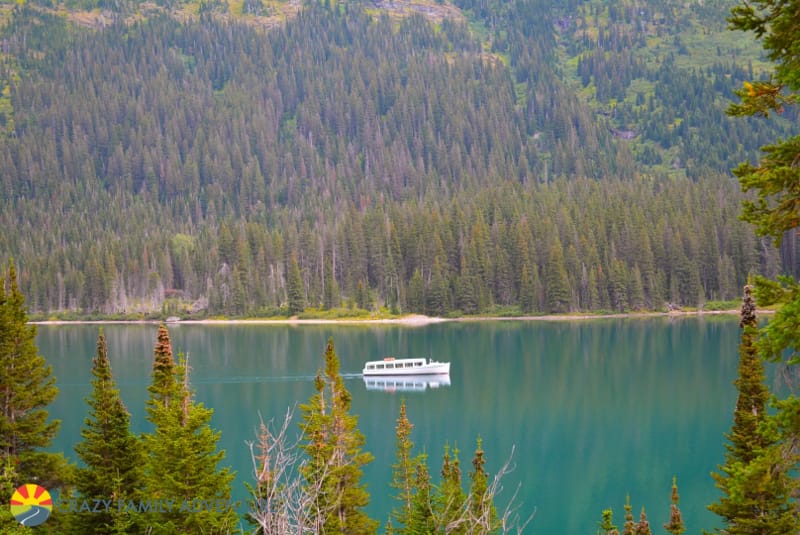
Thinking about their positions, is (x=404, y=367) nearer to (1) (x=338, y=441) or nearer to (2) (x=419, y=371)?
(2) (x=419, y=371)

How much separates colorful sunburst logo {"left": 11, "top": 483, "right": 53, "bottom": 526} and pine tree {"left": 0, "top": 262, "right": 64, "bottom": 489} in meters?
12.0

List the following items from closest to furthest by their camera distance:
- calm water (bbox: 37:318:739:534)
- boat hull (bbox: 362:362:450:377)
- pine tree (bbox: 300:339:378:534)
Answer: pine tree (bbox: 300:339:378:534) < calm water (bbox: 37:318:739:534) < boat hull (bbox: 362:362:450:377)

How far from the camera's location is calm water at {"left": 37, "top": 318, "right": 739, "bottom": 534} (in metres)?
61.0

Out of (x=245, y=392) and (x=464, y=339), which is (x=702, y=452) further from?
(x=464, y=339)

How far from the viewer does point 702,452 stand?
6881cm

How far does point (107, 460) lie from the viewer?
29578mm

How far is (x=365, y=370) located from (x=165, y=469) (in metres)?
82.5

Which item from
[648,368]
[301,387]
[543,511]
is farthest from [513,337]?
[543,511]

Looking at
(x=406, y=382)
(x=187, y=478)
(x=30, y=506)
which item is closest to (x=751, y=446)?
(x=187, y=478)

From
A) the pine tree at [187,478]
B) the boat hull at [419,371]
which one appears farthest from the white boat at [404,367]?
the pine tree at [187,478]

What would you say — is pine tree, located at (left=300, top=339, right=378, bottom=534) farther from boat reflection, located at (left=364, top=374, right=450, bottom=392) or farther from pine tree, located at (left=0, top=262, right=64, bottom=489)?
boat reflection, located at (left=364, top=374, right=450, bottom=392)

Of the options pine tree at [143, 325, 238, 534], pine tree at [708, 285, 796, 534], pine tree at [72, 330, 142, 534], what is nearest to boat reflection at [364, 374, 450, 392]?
pine tree at [72, 330, 142, 534]

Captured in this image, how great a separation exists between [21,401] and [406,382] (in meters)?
80.5

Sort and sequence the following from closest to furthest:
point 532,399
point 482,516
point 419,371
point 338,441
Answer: point 482,516
point 338,441
point 532,399
point 419,371
